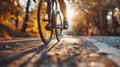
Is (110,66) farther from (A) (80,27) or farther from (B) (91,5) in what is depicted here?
(A) (80,27)

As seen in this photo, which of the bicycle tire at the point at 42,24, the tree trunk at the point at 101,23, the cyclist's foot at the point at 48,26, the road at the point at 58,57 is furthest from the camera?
the tree trunk at the point at 101,23

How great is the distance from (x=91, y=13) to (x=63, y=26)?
51.5 metres

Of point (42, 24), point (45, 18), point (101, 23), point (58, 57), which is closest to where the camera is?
point (58, 57)

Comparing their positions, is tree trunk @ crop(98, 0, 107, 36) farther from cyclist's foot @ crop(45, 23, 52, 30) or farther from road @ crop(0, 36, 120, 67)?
road @ crop(0, 36, 120, 67)

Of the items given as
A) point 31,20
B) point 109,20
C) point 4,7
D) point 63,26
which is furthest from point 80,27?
point 63,26

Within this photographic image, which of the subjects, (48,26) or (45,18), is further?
(45,18)

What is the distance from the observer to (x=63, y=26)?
10188 millimetres

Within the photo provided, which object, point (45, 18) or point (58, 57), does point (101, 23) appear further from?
point (58, 57)

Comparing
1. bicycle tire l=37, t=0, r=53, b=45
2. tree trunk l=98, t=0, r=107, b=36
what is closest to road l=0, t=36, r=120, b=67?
bicycle tire l=37, t=0, r=53, b=45

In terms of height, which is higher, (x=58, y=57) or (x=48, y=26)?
(x=48, y=26)

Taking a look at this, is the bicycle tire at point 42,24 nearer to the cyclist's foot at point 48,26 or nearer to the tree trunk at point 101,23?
the cyclist's foot at point 48,26

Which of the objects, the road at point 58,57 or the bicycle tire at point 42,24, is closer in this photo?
the road at point 58,57

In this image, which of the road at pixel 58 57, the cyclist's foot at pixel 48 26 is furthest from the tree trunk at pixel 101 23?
the road at pixel 58 57

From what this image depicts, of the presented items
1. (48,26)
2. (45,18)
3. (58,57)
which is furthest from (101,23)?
(58,57)
